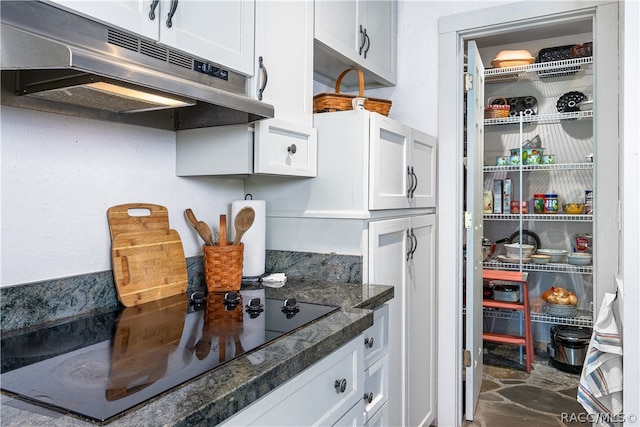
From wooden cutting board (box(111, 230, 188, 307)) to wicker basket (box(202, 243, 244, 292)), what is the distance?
0.08 meters

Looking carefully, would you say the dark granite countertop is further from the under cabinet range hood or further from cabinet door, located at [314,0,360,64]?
cabinet door, located at [314,0,360,64]

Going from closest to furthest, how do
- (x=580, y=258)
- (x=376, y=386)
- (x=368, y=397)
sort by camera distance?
(x=368, y=397), (x=376, y=386), (x=580, y=258)

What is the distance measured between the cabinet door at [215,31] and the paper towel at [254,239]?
0.53 meters

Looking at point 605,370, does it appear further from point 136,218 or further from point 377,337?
point 136,218

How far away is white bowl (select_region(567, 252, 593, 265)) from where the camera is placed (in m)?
3.54

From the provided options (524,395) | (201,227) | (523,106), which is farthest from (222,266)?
(523,106)

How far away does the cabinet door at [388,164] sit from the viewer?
1.73m

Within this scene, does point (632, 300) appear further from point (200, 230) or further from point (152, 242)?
point (152, 242)

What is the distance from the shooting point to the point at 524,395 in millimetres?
2994

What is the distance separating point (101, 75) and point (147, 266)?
689 mm

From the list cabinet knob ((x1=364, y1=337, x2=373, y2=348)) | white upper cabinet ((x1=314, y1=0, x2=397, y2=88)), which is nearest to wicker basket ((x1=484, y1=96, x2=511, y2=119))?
white upper cabinet ((x1=314, y1=0, x2=397, y2=88))

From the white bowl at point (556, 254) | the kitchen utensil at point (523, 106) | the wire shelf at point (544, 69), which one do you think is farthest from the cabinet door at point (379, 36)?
the white bowl at point (556, 254)

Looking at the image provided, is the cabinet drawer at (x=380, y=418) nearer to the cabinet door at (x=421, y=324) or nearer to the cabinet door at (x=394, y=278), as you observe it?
the cabinet door at (x=394, y=278)

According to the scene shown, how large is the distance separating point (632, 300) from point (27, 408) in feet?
5.55
